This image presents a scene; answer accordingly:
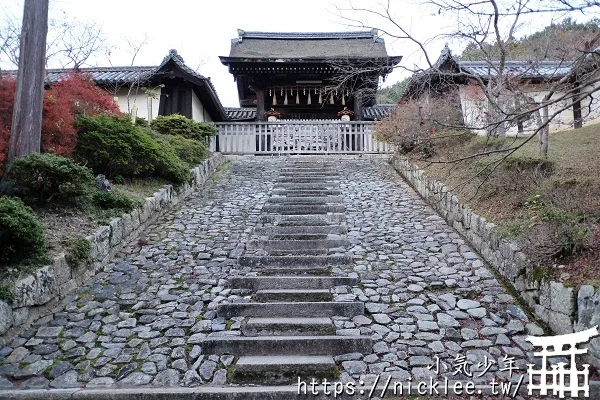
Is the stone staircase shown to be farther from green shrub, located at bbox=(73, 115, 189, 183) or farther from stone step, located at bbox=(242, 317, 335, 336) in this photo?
green shrub, located at bbox=(73, 115, 189, 183)

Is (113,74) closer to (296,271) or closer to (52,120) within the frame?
(52,120)

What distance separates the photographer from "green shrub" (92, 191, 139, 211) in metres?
6.77

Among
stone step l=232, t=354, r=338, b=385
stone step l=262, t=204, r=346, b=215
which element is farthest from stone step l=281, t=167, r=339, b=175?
stone step l=232, t=354, r=338, b=385

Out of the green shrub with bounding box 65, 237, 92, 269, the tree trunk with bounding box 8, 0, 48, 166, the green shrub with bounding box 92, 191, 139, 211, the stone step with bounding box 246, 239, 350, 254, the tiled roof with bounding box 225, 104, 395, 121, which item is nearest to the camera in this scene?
the green shrub with bounding box 65, 237, 92, 269

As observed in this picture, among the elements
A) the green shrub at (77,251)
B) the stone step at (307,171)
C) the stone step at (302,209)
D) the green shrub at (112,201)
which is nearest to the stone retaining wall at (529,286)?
the stone step at (302,209)

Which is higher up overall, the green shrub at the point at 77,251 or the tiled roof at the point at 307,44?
the tiled roof at the point at 307,44

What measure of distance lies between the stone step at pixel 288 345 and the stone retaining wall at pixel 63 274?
2.12 meters

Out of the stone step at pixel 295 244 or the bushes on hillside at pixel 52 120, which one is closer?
the bushes on hillside at pixel 52 120

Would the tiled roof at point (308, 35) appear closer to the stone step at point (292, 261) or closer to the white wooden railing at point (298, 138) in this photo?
the white wooden railing at point (298, 138)

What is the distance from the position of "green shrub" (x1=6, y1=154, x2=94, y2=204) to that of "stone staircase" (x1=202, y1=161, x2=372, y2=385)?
282cm

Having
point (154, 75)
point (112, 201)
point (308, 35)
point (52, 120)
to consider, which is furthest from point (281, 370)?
point (308, 35)

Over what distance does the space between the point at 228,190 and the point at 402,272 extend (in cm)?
596

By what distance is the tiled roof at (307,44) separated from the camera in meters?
19.6

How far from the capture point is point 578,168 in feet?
22.6
